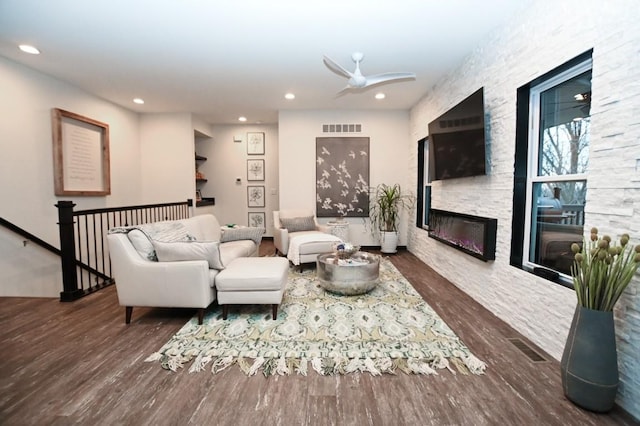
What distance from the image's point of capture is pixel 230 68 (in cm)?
355

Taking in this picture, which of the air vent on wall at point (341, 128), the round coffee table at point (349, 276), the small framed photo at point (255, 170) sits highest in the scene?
the air vent on wall at point (341, 128)

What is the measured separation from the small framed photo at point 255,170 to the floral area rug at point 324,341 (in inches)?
167

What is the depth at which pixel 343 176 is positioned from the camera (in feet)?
18.0

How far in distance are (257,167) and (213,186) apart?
1.17 metres

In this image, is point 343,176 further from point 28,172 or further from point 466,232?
point 28,172

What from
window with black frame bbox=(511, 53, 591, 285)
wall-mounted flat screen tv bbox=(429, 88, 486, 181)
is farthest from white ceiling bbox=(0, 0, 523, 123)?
window with black frame bbox=(511, 53, 591, 285)

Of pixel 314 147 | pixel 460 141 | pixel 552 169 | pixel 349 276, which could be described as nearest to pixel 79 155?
pixel 314 147

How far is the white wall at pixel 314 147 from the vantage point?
17.9ft

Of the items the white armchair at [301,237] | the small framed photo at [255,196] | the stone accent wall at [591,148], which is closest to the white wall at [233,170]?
the small framed photo at [255,196]

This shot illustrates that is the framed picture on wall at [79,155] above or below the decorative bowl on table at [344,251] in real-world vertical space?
above

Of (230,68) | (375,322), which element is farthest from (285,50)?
(375,322)

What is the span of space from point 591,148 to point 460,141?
144 cm

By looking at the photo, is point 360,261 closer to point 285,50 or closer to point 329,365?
point 329,365

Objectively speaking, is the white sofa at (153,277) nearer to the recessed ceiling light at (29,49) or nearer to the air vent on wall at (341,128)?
the recessed ceiling light at (29,49)
